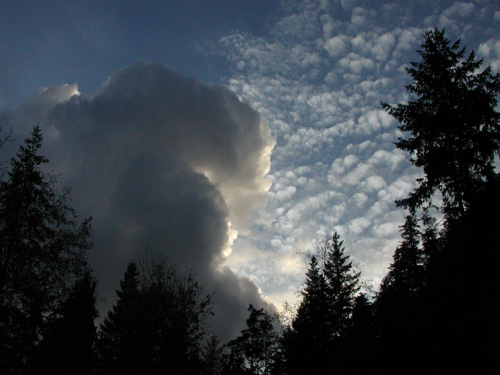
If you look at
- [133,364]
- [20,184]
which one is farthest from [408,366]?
[20,184]

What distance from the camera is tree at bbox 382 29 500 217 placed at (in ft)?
51.3

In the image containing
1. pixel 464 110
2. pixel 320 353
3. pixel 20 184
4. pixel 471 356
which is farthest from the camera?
pixel 320 353

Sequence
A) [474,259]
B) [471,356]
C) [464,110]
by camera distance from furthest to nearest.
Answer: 1. [464,110]
2. [474,259]
3. [471,356]

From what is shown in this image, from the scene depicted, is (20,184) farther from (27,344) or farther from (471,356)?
(471,356)

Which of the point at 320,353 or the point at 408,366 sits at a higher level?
the point at 320,353

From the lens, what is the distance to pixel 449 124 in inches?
632

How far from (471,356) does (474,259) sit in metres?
5.50

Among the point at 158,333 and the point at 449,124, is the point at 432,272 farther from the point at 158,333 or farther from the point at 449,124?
the point at 158,333

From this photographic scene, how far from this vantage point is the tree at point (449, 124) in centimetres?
1563

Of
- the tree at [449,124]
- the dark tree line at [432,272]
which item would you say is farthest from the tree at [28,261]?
the tree at [449,124]

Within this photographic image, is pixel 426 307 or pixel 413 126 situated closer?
pixel 426 307

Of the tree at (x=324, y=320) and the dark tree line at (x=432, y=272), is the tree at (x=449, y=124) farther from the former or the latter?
the tree at (x=324, y=320)

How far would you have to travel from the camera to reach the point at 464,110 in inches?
627

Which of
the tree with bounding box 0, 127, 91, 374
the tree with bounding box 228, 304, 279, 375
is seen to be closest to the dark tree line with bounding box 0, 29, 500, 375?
the tree with bounding box 0, 127, 91, 374
